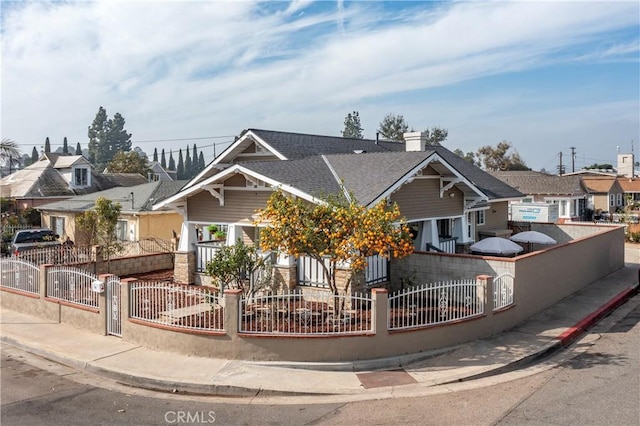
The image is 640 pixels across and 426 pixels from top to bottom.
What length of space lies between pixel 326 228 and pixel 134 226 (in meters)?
18.4

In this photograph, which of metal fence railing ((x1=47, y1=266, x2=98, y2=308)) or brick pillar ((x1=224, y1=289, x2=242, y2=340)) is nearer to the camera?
brick pillar ((x1=224, y1=289, x2=242, y2=340))

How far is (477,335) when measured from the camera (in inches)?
447

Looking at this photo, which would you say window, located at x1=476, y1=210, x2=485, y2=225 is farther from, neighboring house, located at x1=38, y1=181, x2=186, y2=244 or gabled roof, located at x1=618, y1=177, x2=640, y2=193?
gabled roof, located at x1=618, y1=177, x2=640, y2=193

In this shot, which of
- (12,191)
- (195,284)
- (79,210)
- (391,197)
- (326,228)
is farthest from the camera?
(12,191)

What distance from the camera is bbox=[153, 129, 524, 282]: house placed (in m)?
14.1

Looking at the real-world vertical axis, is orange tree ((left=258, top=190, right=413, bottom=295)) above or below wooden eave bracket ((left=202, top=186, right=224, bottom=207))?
below

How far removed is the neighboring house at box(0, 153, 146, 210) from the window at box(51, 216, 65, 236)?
7.33 meters

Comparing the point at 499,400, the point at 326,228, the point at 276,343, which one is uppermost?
the point at 326,228

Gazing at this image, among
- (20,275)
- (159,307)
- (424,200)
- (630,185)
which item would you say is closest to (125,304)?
(159,307)

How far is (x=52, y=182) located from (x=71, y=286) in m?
30.4

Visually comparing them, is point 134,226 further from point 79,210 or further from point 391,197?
point 391,197

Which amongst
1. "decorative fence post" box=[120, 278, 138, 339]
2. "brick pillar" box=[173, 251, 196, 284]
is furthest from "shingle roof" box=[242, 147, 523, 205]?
"decorative fence post" box=[120, 278, 138, 339]

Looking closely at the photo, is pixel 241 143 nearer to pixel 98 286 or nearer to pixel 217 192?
pixel 217 192

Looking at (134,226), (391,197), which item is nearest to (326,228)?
(391,197)
